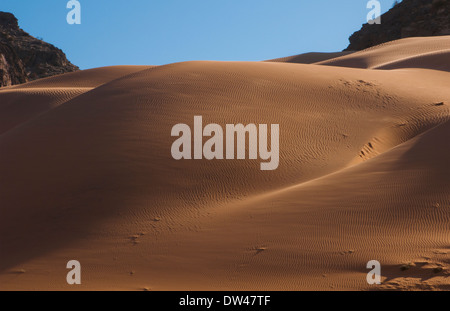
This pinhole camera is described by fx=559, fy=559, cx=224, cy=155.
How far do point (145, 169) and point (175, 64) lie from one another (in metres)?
4.89

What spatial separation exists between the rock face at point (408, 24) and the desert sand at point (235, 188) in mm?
28563

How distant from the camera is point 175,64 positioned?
12508 mm

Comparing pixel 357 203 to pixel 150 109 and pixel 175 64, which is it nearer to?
pixel 150 109

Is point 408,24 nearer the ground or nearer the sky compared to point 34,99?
nearer the sky

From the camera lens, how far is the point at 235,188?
7.82 m

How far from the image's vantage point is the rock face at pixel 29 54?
130 feet

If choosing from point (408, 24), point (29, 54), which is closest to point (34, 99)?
point (29, 54)

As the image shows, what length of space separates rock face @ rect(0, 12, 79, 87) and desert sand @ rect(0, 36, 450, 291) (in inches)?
1221

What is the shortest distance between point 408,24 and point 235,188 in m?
36.8

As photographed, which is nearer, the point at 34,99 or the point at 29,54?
the point at 34,99

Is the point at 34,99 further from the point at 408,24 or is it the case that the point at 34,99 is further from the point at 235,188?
the point at 408,24

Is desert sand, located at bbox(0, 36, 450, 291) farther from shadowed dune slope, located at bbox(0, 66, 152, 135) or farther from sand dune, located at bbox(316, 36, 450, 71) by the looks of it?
shadowed dune slope, located at bbox(0, 66, 152, 135)

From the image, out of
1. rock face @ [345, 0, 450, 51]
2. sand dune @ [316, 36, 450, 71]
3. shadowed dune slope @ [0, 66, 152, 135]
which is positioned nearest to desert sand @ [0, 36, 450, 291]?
sand dune @ [316, 36, 450, 71]
